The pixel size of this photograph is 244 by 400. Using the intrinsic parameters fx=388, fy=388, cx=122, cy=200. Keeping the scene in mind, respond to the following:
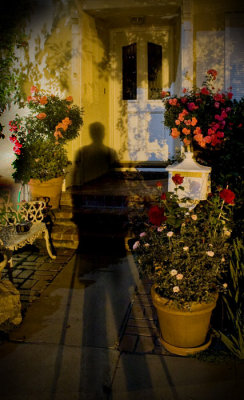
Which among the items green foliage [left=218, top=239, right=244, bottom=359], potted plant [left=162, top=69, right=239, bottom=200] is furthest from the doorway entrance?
green foliage [left=218, top=239, right=244, bottom=359]

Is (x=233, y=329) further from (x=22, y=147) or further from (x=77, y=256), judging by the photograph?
(x=22, y=147)

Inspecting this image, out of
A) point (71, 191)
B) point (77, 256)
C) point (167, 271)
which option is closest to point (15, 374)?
point (167, 271)

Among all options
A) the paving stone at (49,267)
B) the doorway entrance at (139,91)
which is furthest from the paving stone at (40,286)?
the doorway entrance at (139,91)

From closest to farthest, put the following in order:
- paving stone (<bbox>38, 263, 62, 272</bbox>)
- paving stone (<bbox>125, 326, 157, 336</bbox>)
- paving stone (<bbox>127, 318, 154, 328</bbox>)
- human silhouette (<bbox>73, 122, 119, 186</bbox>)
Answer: paving stone (<bbox>125, 326, 157, 336</bbox>), paving stone (<bbox>127, 318, 154, 328</bbox>), paving stone (<bbox>38, 263, 62, 272</bbox>), human silhouette (<bbox>73, 122, 119, 186</bbox>)

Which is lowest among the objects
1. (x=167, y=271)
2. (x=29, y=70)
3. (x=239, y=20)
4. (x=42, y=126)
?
(x=167, y=271)

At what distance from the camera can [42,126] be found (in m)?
6.65

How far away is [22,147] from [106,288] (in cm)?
321

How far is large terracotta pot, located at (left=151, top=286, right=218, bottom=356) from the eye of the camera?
2.93m

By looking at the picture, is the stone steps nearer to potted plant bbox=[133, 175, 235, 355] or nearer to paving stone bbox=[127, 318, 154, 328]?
paving stone bbox=[127, 318, 154, 328]

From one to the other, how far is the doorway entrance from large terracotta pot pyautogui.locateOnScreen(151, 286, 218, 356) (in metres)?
5.77

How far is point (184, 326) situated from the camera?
9.70 ft

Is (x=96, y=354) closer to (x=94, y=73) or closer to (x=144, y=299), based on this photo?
(x=144, y=299)

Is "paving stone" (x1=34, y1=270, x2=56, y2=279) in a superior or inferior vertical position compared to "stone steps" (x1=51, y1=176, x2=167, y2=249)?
inferior

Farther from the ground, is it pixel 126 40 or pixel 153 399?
pixel 126 40
